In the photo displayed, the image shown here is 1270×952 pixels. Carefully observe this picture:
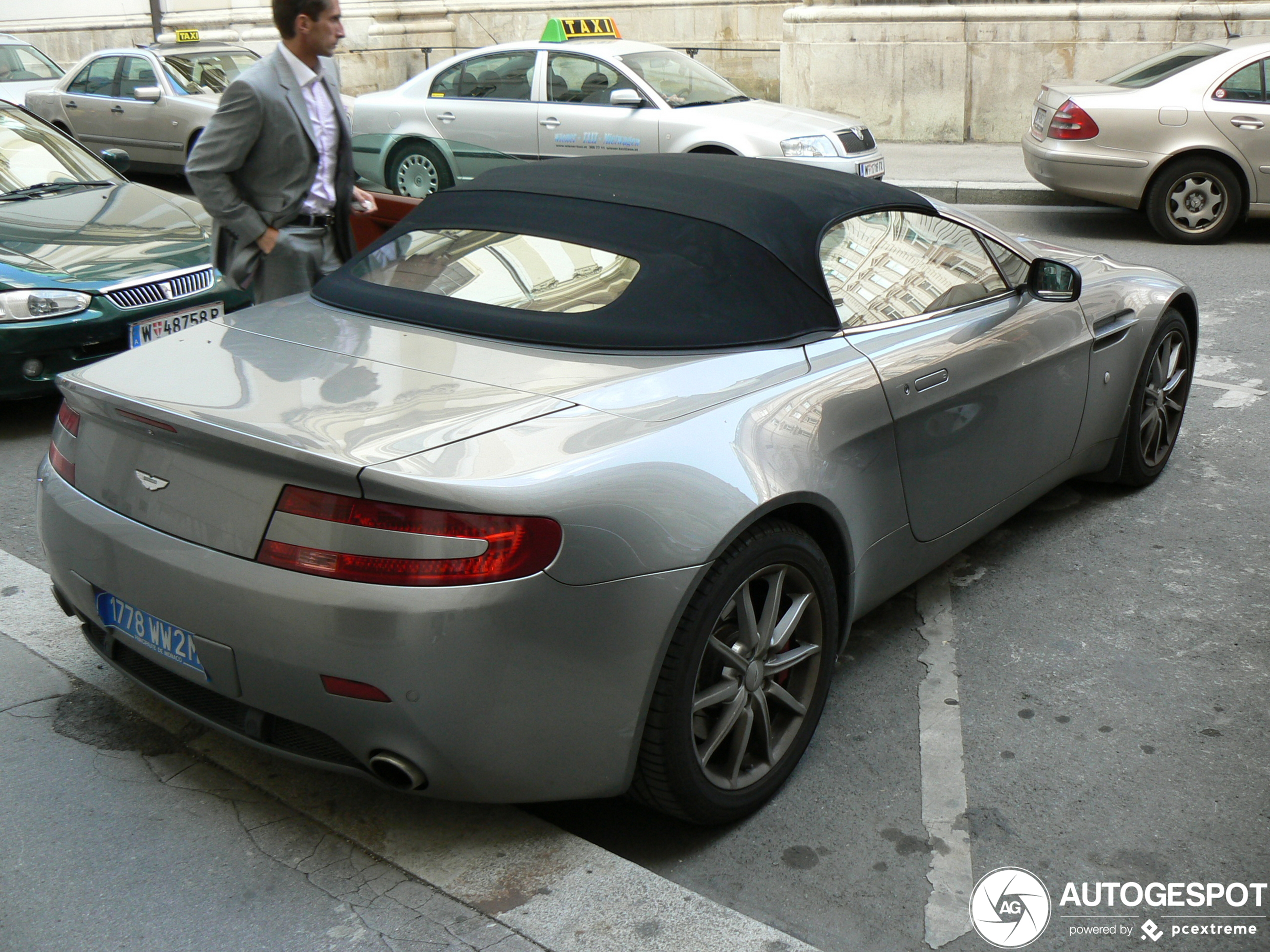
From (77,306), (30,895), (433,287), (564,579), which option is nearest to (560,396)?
(564,579)

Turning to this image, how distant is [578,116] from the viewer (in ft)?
35.2

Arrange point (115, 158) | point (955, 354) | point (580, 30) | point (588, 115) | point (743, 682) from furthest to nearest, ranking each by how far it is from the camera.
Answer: point (580, 30) → point (588, 115) → point (115, 158) → point (955, 354) → point (743, 682)

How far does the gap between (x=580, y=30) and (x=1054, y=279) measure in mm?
9049

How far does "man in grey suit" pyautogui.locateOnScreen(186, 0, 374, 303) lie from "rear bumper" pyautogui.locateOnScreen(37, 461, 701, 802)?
2225mm

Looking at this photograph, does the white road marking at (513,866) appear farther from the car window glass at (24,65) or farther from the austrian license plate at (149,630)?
the car window glass at (24,65)

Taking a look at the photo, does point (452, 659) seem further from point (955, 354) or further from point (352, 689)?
point (955, 354)

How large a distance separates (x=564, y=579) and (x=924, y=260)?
6.01 ft

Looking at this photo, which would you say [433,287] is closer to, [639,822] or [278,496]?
[278,496]

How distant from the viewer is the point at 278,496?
2.42 metres

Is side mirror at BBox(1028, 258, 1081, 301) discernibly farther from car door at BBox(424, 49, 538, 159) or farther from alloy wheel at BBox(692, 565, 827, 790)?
car door at BBox(424, 49, 538, 159)

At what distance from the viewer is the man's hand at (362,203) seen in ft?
16.2

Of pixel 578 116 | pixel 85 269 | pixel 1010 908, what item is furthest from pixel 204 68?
pixel 1010 908

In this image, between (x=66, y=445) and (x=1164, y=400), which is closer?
(x=66, y=445)

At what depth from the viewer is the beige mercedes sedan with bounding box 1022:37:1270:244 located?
9.41 meters
